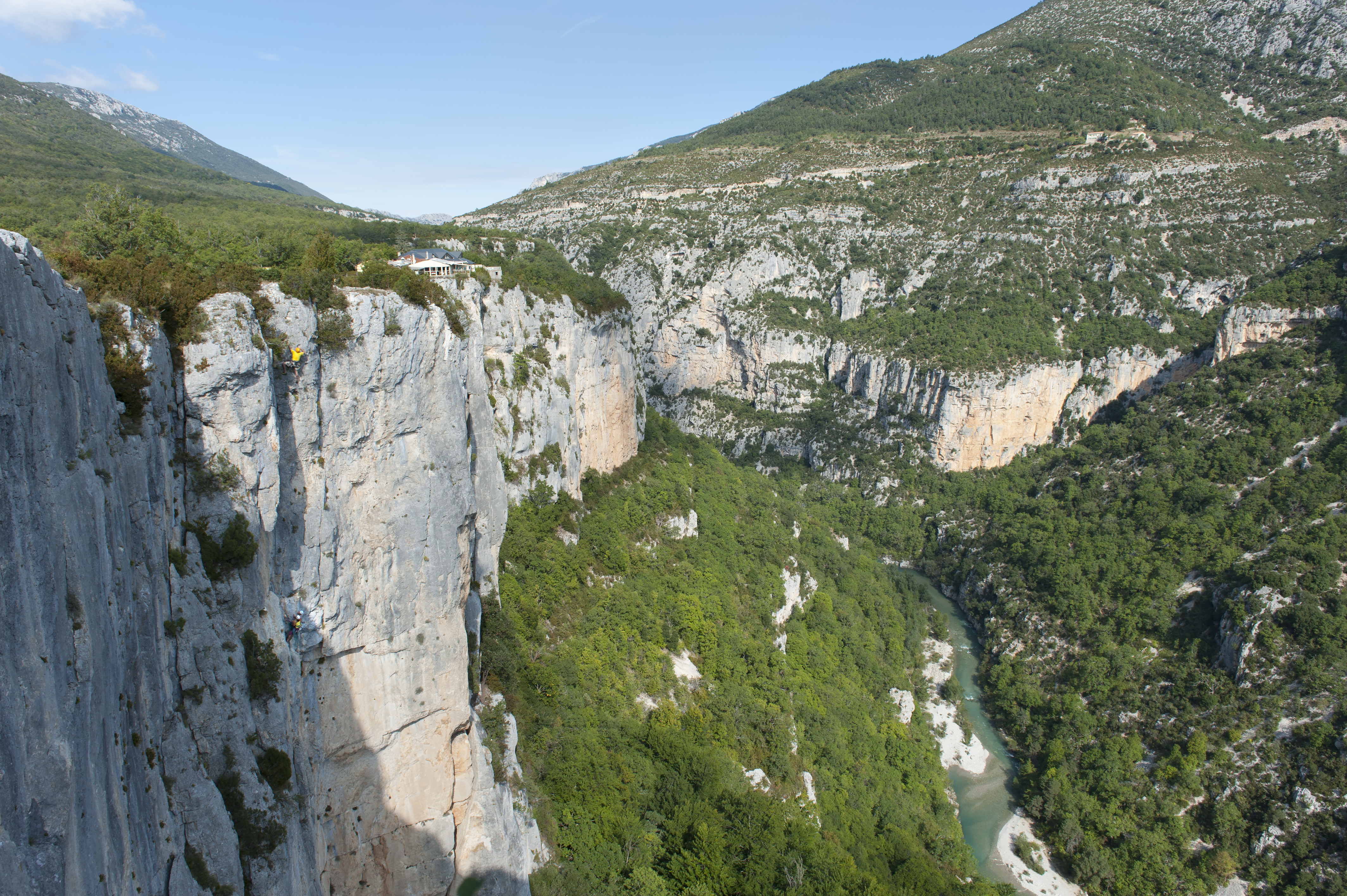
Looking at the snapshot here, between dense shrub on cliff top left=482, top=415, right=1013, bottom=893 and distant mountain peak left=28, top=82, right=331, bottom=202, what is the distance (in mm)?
88525

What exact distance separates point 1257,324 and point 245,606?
8889 centimetres

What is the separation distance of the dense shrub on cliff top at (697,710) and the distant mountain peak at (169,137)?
88.5 meters

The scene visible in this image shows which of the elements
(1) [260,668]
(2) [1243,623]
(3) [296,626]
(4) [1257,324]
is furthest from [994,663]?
(1) [260,668]

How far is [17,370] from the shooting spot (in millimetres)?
7832

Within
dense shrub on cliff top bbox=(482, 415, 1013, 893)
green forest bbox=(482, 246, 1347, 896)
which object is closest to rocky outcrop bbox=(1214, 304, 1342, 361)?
green forest bbox=(482, 246, 1347, 896)

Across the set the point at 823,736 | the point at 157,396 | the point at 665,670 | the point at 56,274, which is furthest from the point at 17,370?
the point at 823,736

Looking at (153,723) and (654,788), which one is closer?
(153,723)

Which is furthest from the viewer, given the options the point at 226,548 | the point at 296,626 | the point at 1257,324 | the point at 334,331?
the point at 1257,324

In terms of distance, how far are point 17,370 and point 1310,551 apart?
216ft

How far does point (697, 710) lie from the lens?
111ft

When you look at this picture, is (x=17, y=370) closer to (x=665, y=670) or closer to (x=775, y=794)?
(x=665, y=670)

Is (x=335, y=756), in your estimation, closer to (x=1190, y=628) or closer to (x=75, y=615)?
(x=75, y=615)

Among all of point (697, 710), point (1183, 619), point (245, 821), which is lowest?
point (1183, 619)

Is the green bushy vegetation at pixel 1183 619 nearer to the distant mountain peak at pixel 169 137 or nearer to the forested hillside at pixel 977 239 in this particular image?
the forested hillside at pixel 977 239
